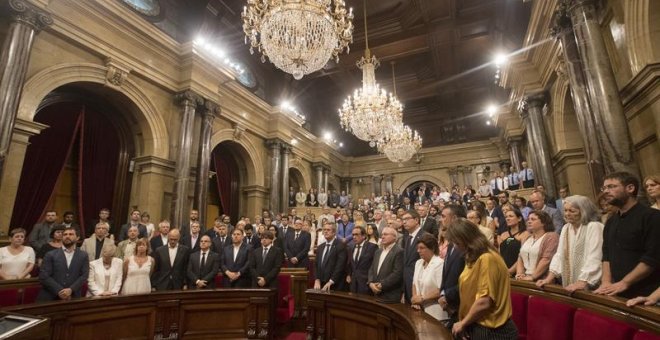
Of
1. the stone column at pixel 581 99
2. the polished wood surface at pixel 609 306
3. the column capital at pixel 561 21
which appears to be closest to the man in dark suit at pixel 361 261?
the polished wood surface at pixel 609 306

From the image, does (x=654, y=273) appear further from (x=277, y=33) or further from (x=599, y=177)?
(x=277, y=33)

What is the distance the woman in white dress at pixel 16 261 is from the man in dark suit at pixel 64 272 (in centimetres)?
76

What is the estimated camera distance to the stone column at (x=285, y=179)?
10.9 metres

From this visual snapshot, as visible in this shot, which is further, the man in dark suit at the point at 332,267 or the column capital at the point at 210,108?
the column capital at the point at 210,108

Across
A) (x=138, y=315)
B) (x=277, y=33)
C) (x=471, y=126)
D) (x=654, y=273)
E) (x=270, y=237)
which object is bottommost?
(x=138, y=315)

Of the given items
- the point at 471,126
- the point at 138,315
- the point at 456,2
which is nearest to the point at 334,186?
the point at 471,126

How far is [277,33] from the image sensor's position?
14.8 ft

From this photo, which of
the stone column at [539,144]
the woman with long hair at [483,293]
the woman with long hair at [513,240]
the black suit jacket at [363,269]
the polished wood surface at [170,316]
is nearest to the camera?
the woman with long hair at [483,293]

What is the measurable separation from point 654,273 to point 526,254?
1.24 m

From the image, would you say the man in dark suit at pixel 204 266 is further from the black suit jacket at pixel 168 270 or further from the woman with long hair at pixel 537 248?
the woman with long hair at pixel 537 248

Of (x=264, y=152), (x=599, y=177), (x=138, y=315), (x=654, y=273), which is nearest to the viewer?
(x=654, y=273)

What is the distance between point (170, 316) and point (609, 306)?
388 centimetres

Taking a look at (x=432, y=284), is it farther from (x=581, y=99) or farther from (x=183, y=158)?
(x=183, y=158)

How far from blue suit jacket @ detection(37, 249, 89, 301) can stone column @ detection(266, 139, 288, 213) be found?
23.0ft
